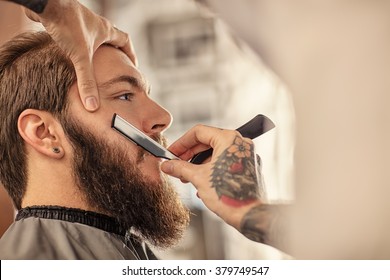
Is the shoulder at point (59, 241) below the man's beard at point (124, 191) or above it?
below

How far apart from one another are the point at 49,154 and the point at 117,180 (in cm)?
24

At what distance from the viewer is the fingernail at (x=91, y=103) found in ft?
6.30

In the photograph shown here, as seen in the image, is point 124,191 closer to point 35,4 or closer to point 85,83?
point 85,83

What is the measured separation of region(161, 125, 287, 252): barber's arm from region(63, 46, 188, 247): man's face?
0.36 feet

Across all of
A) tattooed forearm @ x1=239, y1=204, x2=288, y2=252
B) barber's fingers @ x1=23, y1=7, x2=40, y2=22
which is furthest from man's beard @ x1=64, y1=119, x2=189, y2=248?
barber's fingers @ x1=23, y1=7, x2=40, y2=22

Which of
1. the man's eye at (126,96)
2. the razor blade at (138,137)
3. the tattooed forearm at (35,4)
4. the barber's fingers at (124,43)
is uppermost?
the tattooed forearm at (35,4)

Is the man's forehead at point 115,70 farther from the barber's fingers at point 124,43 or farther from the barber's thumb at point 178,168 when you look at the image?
the barber's thumb at point 178,168

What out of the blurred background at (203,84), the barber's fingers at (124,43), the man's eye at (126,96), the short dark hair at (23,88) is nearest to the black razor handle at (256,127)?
the blurred background at (203,84)

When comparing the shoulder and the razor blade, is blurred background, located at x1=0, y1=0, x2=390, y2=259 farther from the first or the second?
the shoulder

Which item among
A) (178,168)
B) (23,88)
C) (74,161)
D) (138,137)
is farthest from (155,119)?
(23,88)

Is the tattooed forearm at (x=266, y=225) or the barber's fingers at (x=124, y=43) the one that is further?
the barber's fingers at (x=124, y=43)

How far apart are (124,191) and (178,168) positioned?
0.68 feet
